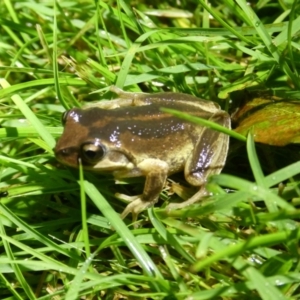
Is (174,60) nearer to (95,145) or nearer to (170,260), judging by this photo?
(95,145)

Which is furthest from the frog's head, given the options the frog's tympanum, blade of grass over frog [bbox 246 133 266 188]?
blade of grass over frog [bbox 246 133 266 188]

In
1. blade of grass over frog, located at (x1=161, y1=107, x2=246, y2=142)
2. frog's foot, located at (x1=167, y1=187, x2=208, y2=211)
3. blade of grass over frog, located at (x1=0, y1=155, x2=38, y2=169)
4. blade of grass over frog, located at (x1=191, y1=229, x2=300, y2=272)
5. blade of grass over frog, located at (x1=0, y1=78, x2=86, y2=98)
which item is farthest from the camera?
blade of grass over frog, located at (x1=0, y1=78, x2=86, y2=98)

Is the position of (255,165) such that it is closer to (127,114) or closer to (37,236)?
(127,114)

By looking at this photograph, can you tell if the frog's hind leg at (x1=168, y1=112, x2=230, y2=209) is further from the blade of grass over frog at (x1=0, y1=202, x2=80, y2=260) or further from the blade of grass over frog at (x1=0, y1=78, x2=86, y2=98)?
the blade of grass over frog at (x1=0, y1=78, x2=86, y2=98)

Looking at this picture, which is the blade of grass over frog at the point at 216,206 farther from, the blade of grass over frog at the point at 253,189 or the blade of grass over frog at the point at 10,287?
the blade of grass over frog at the point at 10,287

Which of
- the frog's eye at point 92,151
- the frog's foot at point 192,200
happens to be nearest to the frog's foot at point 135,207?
the frog's foot at point 192,200

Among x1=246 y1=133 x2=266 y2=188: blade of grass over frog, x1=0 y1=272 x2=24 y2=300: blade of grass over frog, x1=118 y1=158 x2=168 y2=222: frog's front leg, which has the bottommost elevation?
x1=0 y1=272 x2=24 y2=300: blade of grass over frog
